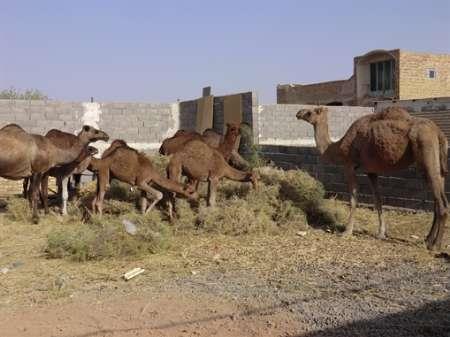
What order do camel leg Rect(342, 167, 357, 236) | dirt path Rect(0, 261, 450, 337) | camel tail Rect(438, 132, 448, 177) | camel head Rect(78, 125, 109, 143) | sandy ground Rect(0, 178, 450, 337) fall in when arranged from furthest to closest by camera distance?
camel head Rect(78, 125, 109, 143), camel leg Rect(342, 167, 357, 236), camel tail Rect(438, 132, 448, 177), sandy ground Rect(0, 178, 450, 337), dirt path Rect(0, 261, 450, 337)

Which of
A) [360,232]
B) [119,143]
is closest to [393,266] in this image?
[360,232]

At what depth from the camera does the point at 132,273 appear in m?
7.55

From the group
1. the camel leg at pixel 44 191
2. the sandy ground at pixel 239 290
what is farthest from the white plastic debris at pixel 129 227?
the camel leg at pixel 44 191

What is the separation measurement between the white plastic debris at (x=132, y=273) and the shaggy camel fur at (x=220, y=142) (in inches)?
179

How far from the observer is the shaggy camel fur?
12.5 meters

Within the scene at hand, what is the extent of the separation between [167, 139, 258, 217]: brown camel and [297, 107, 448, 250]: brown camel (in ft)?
6.44

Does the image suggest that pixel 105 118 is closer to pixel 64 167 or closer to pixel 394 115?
pixel 64 167

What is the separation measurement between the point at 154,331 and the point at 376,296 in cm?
262

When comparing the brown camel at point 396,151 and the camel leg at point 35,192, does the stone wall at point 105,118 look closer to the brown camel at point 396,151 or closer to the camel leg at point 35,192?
the camel leg at point 35,192

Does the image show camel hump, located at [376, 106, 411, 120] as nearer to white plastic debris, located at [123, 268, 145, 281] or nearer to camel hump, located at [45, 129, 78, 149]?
white plastic debris, located at [123, 268, 145, 281]

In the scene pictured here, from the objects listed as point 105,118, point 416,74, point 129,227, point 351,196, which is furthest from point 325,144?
point 416,74

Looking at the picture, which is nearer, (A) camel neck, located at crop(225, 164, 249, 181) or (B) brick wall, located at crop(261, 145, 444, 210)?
(A) camel neck, located at crop(225, 164, 249, 181)

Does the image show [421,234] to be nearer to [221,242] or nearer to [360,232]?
[360,232]

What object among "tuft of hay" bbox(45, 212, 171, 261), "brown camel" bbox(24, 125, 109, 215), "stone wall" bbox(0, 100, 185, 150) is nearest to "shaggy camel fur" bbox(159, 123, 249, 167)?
"brown camel" bbox(24, 125, 109, 215)
